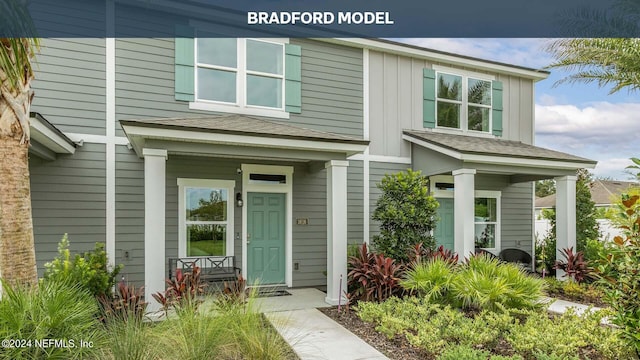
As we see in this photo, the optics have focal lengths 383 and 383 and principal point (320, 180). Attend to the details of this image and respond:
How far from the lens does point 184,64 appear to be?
24.7 ft

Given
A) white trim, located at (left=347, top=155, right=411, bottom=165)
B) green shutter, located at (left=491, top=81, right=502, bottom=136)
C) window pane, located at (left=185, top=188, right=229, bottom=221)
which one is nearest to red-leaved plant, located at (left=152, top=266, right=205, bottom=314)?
window pane, located at (left=185, top=188, right=229, bottom=221)

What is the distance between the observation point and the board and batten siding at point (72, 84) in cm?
667

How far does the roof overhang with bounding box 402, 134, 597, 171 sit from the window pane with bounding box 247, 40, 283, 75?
11.4ft

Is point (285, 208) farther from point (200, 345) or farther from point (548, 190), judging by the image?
point (548, 190)

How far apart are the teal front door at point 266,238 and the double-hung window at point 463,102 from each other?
15.6 feet

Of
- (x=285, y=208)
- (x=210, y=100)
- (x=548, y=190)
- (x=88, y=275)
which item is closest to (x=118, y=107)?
(x=210, y=100)

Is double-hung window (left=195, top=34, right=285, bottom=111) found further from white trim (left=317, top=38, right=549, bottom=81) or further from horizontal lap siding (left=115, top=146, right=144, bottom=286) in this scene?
horizontal lap siding (left=115, top=146, right=144, bottom=286)

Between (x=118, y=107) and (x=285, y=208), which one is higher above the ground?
(x=118, y=107)

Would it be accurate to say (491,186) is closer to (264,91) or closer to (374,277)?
(374,277)

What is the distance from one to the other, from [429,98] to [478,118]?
1.66 metres

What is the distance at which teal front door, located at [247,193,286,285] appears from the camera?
8.13 metres

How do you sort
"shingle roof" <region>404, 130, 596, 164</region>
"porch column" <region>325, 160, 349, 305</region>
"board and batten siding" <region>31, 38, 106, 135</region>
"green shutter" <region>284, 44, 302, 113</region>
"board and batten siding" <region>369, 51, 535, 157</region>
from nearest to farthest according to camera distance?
"board and batten siding" <region>31, 38, 106, 135</region>, "porch column" <region>325, 160, 349, 305</region>, "shingle roof" <region>404, 130, 596, 164</region>, "green shutter" <region>284, 44, 302, 113</region>, "board and batten siding" <region>369, 51, 535, 157</region>

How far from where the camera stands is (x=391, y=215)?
7.30 meters

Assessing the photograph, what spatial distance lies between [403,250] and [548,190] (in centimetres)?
3736
